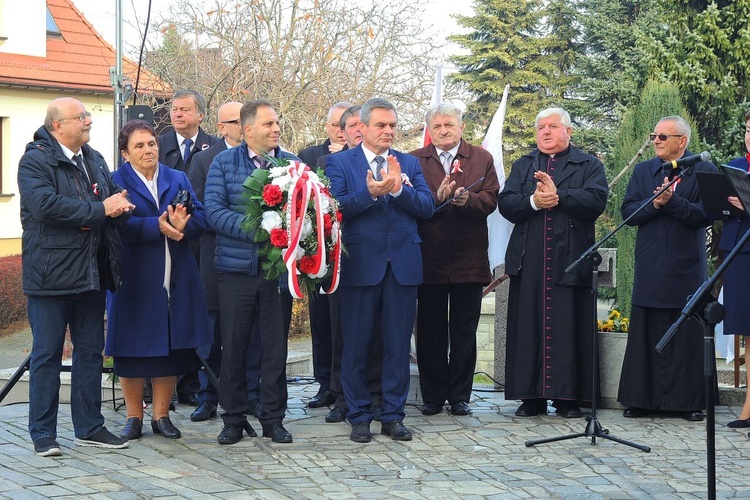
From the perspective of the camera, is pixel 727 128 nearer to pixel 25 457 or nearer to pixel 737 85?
pixel 737 85

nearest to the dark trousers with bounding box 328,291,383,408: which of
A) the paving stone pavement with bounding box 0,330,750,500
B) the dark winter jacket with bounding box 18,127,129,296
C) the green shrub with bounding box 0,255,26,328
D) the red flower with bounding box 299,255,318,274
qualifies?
the paving stone pavement with bounding box 0,330,750,500

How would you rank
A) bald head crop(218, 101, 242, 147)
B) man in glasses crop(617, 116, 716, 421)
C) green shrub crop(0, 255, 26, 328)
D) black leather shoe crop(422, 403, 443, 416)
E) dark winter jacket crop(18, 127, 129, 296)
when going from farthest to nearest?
green shrub crop(0, 255, 26, 328) < bald head crop(218, 101, 242, 147) < black leather shoe crop(422, 403, 443, 416) < man in glasses crop(617, 116, 716, 421) < dark winter jacket crop(18, 127, 129, 296)

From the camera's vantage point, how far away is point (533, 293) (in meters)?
8.56

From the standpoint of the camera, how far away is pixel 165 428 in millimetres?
7500

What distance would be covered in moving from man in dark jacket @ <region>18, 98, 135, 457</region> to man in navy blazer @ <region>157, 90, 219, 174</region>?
1.71 m

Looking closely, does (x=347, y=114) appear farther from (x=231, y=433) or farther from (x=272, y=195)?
(x=231, y=433)

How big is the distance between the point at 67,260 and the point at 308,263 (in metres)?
1.56

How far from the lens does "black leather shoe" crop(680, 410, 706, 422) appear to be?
8.44m

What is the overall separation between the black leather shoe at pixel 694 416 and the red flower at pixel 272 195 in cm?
385

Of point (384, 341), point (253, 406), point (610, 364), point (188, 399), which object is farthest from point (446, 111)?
point (188, 399)

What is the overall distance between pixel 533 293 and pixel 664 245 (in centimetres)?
111

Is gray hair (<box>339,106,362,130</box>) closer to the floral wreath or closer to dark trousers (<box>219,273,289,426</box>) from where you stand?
the floral wreath

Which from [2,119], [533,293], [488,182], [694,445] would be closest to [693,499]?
[694,445]

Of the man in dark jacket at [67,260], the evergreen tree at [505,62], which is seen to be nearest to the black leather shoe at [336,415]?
the man in dark jacket at [67,260]
